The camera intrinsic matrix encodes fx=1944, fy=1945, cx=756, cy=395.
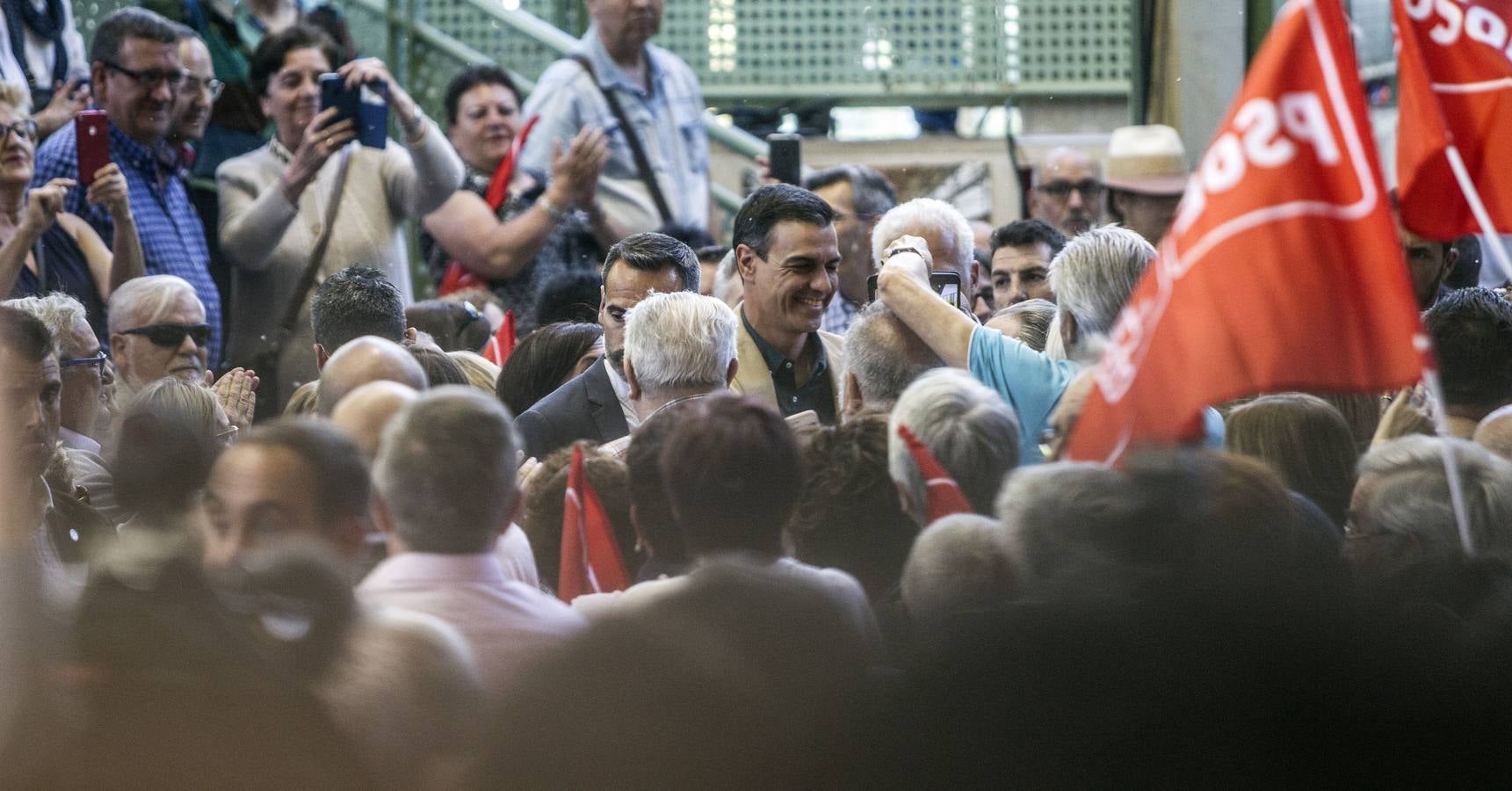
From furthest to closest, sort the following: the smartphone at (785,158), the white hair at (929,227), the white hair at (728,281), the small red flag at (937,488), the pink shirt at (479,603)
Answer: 1. the smartphone at (785,158)
2. the white hair at (728,281)
3. the white hair at (929,227)
4. the small red flag at (937,488)
5. the pink shirt at (479,603)

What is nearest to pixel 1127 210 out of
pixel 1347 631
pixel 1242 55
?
pixel 1242 55

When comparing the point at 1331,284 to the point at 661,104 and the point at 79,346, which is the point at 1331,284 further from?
the point at 661,104

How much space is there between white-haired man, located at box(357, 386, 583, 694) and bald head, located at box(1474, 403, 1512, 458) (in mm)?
2015

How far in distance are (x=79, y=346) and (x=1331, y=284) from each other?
325 cm

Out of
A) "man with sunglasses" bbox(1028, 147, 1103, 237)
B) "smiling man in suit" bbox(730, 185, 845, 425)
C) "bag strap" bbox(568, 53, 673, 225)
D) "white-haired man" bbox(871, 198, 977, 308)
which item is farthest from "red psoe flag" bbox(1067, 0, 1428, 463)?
"man with sunglasses" bbox(1028, 147, 1103, 237)

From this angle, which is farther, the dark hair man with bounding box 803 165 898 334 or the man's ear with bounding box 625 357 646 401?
the dark hair man with bounding box 803 165 898 334

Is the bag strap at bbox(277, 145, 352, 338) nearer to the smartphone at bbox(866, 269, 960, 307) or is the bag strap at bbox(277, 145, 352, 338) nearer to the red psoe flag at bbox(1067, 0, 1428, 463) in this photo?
the smartphone at bbox(866, 269, 960, 307)

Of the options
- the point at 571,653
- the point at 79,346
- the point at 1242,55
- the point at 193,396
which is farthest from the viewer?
the point at 1242,55

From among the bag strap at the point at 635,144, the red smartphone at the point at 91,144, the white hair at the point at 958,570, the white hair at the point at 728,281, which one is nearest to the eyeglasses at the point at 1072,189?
the bag strap at the point at 635,144

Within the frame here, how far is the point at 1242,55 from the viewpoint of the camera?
8.36 metres

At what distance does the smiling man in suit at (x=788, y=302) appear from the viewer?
5164mm

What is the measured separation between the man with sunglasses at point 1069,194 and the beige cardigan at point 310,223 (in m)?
2.62

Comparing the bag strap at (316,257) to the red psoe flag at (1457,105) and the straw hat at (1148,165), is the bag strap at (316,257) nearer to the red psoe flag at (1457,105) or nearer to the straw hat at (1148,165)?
the straw hat at (1148,165)

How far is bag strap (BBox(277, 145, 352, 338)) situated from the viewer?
6461 mm
